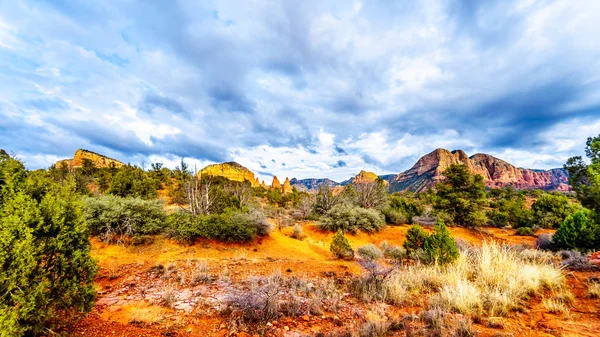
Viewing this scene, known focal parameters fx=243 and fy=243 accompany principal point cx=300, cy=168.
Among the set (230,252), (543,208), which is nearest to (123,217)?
(230,252)

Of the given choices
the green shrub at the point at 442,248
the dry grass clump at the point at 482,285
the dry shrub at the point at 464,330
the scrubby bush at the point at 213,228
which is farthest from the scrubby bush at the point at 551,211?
the dry shrub at the point at 464,330

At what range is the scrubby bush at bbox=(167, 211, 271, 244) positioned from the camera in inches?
493

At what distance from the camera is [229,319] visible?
418cm

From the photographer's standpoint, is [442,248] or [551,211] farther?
[551,211]

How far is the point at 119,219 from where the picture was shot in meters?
12.0

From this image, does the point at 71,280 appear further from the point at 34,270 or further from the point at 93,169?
the point at 93,169

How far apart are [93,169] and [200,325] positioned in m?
52.9

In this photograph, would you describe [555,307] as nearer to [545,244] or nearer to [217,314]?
[217,314]

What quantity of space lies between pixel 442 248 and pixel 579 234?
857cm

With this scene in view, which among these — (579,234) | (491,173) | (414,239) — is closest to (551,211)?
(579,234)

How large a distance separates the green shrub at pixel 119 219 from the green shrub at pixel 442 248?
12.8m

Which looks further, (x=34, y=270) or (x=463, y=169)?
(x=463, y=169)

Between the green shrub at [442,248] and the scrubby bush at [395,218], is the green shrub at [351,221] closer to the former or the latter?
the scrubby bush at [395,218]

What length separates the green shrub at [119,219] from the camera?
11.6m
